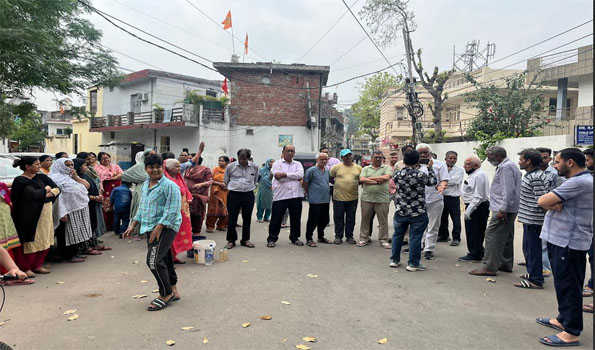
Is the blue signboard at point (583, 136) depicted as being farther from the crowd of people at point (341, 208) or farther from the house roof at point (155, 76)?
the house roof at point (155, 76)

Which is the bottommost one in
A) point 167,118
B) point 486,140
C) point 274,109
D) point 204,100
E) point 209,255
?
point 209,255

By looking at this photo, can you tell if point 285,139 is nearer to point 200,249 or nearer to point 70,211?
point 200,249

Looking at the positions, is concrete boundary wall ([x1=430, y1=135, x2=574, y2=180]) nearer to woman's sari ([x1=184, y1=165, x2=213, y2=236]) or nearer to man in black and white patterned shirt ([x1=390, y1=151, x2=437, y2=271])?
man in black and white patterned shirt ([x1=390, y1=151, x2=437, y2=271])

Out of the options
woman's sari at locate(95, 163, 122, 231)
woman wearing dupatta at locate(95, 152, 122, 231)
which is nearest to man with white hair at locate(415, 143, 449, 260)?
woman wearing dupatta at locate(95, 152, 122, 231)

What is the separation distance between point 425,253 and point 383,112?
32.8m

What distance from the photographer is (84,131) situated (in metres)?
35.5

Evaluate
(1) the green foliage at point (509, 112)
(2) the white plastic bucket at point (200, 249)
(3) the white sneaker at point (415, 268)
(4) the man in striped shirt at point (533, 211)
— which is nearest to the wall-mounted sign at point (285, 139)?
(1) the green foliage at point (509, 112)

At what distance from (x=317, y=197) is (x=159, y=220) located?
390 cm

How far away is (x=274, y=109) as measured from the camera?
28.4 metres

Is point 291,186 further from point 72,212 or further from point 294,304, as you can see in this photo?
point 72,212

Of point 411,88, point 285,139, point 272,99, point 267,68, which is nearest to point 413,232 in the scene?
point 411,88

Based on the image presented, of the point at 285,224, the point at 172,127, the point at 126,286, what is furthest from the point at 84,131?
the point at 126,286

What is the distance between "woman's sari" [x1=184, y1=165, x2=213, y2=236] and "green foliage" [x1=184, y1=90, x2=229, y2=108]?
19.8 meters

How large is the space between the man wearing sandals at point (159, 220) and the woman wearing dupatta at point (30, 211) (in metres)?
2.07
